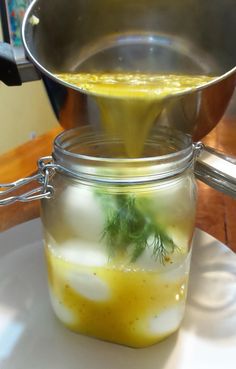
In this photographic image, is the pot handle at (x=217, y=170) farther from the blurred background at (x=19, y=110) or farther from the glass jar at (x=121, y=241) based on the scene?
the blurred background at (x=19, y=110)

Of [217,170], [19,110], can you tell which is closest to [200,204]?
[217,170]

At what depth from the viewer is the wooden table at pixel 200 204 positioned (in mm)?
489

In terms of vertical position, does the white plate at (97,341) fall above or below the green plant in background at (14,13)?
above

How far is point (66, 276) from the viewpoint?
0.35 metres

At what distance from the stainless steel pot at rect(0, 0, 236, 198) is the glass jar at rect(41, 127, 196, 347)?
75mm

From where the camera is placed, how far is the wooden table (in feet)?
1.60

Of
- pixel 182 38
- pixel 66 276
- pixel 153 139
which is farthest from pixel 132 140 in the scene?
pixel 182 38

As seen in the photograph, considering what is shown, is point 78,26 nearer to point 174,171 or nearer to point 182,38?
point 182,38

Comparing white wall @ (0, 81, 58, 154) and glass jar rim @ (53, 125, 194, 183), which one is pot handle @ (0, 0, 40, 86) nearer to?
glass jar rim @ (53, 125, 194, 183)

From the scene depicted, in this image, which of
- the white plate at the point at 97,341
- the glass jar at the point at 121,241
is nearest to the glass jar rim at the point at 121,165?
the glass jar at the point at 121,241

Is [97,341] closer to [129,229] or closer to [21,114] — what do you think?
[129,229]

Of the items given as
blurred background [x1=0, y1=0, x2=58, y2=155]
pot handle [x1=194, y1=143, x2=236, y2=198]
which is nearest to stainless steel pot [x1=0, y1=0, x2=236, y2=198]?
pot handle [x1=194, y1=143, x2=236, y2=198]

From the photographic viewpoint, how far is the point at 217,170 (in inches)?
15.2

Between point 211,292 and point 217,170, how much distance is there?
0.10 metres
